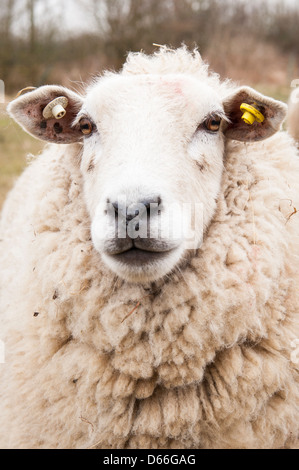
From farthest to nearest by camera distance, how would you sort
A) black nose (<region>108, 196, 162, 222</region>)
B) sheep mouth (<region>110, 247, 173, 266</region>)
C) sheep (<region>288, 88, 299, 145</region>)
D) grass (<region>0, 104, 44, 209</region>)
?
grass (<region>0, 104, 44, 209</region>) < sheep (<region>288, 88, 299, 145</region>) < sheep mouth (<region>110, 247, 173, 266</region>) < black nose (<region>108, 196, 162, 222</region>)

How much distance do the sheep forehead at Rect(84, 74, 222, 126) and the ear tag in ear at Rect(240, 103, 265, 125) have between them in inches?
5.2

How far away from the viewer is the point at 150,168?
6.72 ft

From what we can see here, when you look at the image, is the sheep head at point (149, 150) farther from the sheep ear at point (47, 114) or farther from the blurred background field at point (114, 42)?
the blurred background field at point (114, 42)

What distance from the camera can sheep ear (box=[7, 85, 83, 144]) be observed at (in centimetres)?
253

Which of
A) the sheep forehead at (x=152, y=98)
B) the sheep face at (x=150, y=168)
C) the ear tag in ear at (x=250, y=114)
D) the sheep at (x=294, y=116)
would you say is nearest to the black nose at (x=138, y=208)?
the sheep face at (x=150, y=168)

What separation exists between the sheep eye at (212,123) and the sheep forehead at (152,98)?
1.6 inches

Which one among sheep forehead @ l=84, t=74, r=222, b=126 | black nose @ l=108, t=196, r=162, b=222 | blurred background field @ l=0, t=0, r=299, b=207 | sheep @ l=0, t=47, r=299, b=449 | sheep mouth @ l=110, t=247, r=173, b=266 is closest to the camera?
black nose @ l=108, t=196, r=162, b=222

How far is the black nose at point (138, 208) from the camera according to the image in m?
1.82

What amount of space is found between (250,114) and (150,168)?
0.73 m

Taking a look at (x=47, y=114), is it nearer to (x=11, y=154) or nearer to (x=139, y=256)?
(x=139, y=256)

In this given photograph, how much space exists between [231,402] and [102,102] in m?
1.61

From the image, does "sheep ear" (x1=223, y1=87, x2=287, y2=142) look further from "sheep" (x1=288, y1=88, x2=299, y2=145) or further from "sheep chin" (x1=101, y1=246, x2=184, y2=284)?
"sheep" (x1=288, y1=88, x2=299, y2=145)

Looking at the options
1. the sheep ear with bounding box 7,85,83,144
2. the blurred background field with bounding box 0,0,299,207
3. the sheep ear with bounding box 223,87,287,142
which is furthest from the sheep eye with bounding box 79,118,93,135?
the blurred background field with bounding box 0,0,299,207
